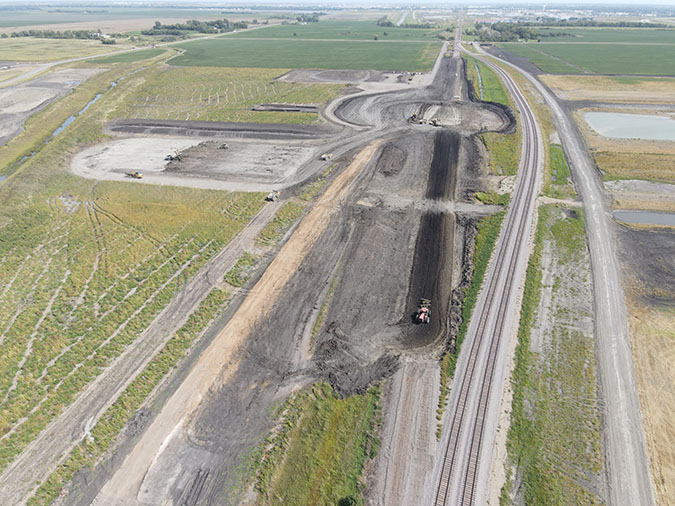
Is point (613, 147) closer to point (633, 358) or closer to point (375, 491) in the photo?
point (633, 358)

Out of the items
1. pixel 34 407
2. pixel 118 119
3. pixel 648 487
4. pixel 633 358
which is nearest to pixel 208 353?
pixel 34 407

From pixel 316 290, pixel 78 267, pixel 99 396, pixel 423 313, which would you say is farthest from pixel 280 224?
pixel 99 396

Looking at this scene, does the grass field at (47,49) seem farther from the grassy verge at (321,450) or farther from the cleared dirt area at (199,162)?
the grassy verge at (321,450)

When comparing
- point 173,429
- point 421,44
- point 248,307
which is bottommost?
point 173,429

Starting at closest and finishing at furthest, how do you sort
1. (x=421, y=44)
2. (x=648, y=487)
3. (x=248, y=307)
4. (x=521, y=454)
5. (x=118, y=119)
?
1. (x=648, y=487)
2. (x=521, y=454)
3. (x=248, y=307)
4. (x=118, y=119)
5. (x=421, y=44)

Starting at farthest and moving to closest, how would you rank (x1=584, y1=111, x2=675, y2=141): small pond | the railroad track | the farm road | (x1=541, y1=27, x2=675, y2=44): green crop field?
1. (x1=541, y1=27, x2=675, y2=44): green crop field
2. (x1=584, y1=111, x2=675, y2=141): small pond
3. the farm road
4. the railroad track

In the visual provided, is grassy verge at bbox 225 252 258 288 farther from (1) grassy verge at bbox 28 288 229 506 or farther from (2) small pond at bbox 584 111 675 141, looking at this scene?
(2) small pond at bbox 584 111 675 141

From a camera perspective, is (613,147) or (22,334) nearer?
(22,334)

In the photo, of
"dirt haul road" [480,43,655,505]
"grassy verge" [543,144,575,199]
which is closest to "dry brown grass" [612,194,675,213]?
"dirt haul road" [480,43,655,505]
